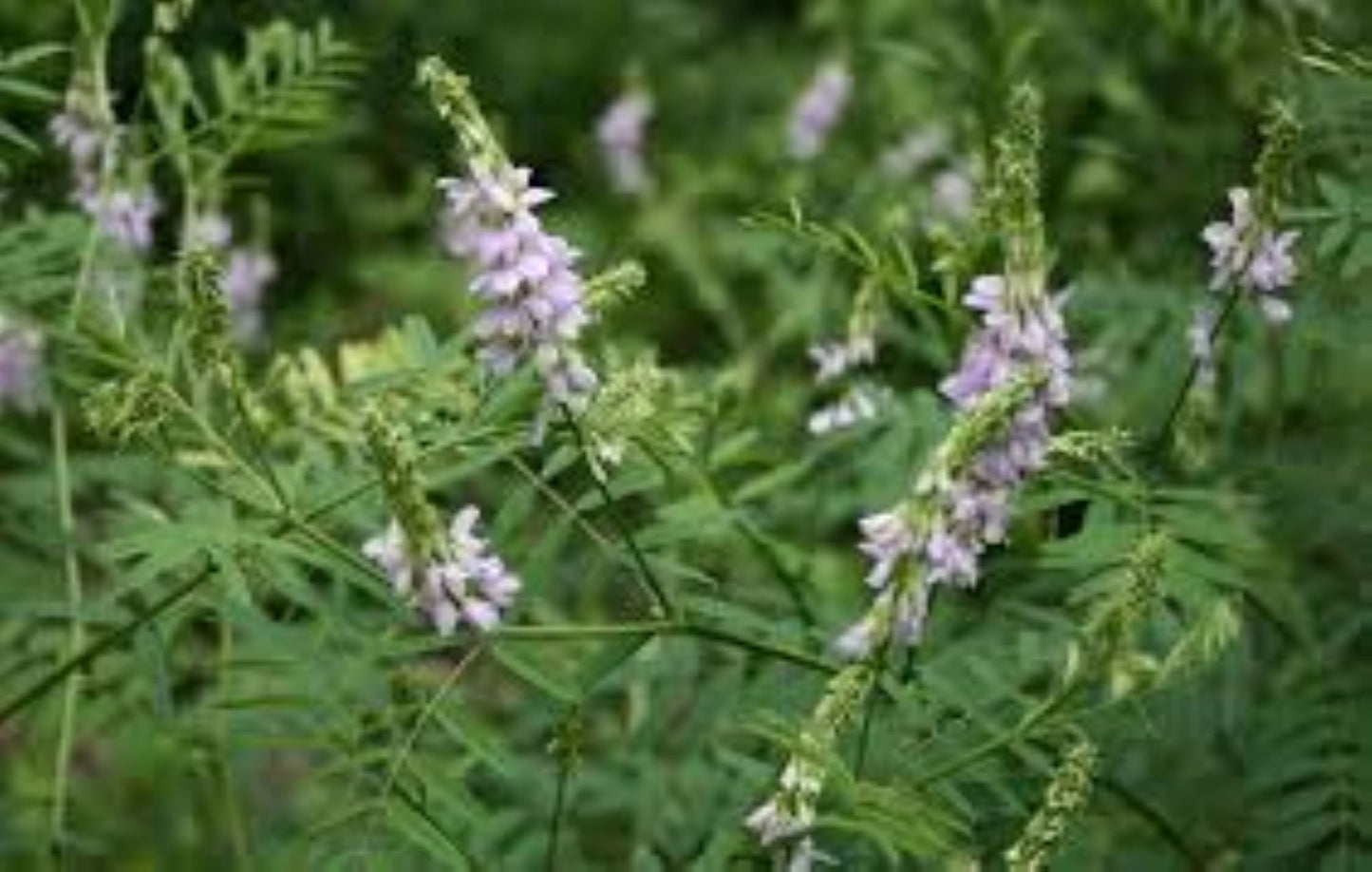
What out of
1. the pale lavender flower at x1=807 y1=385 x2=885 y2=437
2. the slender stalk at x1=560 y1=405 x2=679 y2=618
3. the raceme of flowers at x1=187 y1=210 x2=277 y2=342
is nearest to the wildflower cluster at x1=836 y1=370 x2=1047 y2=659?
the slender stalk at x1=560 y1=405 x2=679 y2=618

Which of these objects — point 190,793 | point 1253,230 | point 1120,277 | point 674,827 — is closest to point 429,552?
point 1253,230

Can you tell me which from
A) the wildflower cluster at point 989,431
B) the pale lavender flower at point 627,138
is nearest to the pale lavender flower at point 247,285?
the pale lavender flower at point 627,138

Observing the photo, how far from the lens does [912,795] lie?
8.78ft

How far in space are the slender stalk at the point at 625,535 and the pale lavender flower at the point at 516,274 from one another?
9 centimetres

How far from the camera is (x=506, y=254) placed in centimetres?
251

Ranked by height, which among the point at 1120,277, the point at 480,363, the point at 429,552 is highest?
the point at 1120,277

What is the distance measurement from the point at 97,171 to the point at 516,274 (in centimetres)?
129

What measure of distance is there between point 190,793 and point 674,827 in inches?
48.0

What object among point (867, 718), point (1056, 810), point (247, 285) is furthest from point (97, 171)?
point (1056, 810)

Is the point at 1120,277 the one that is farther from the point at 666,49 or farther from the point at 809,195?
the point at 666,49

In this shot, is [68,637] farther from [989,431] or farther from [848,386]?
[989,431]

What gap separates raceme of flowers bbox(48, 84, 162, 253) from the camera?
3502mm

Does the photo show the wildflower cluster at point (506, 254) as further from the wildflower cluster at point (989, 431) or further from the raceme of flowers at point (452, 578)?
the wildflower cluster at point (989, 431)

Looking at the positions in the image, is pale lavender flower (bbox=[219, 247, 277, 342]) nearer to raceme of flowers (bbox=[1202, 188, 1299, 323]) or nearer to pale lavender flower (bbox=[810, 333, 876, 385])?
pale lavender flower (bbox=[810, 333, 876, 385])
